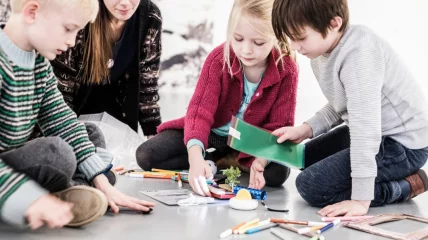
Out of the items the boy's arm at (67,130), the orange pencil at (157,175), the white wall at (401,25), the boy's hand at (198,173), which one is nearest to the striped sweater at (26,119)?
the boy's arm at (67,130)

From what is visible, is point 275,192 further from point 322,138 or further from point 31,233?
point 31,233

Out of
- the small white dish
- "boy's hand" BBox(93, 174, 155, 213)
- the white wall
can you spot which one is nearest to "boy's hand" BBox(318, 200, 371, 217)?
the small white dish

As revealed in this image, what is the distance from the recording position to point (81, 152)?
1.05 m

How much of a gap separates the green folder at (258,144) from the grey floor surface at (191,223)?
0.09 m

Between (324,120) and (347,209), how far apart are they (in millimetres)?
304

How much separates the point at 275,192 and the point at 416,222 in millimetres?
359

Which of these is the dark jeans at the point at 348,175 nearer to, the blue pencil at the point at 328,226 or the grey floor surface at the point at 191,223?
the grey floor surface at the point at 191,223

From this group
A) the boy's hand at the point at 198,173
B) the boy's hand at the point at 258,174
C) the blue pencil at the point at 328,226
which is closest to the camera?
the blue pencil at the point at 328,226

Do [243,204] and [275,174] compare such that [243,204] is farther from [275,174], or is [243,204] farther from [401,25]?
[401,25]

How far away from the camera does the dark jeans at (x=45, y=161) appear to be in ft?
2.95

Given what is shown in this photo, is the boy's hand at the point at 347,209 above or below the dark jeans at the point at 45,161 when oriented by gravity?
below

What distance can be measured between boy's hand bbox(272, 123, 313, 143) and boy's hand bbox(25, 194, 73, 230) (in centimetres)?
62

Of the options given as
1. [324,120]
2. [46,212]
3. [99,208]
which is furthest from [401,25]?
[46,212]

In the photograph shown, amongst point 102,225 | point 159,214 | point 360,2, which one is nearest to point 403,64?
point 159,214
